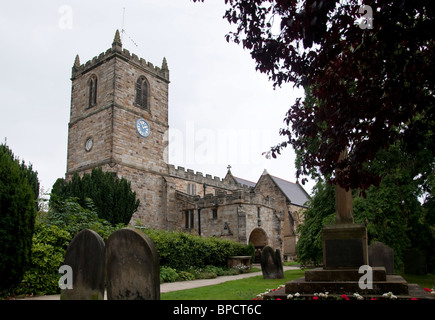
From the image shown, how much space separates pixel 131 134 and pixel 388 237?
19433mm

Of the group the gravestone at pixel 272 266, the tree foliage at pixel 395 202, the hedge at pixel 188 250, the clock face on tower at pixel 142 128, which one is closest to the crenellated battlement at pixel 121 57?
the clock face on tower at pixel 142 128

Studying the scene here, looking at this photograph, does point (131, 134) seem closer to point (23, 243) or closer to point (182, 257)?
point (182, 257)

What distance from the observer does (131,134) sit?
27125mm

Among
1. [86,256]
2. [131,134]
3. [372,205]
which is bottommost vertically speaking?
[86,256]

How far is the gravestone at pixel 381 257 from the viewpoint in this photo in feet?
33.7

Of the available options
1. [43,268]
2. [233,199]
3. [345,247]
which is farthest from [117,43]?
[345,247]

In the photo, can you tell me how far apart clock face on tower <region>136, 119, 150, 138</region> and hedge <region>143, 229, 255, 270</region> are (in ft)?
38.6

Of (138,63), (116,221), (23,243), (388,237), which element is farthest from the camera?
(138,63)

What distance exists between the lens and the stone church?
1043 inches

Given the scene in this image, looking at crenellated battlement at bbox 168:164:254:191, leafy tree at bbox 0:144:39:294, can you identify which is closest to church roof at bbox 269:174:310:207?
crenellated battlement at bbox 168:164:254:191

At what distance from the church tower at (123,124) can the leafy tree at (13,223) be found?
18.2 m

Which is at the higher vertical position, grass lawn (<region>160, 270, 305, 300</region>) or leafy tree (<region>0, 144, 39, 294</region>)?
leafy tree (<region>0, 144, 39, 294</region>)

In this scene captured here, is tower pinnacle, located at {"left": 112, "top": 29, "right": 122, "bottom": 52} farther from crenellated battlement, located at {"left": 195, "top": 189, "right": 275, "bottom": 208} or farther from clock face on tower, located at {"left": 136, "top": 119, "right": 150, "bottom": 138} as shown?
crenellated battlement, located at {"left": 195, "top": 189, "right": 275, "bottom": 208}

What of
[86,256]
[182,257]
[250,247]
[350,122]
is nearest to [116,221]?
[182,257]
